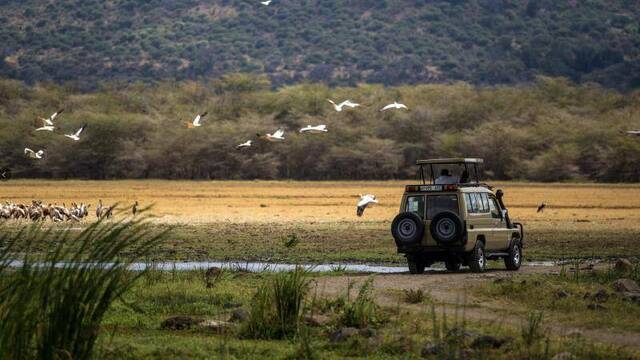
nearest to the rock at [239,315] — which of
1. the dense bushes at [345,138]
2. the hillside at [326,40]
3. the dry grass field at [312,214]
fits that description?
the dry grass field at [312,214]

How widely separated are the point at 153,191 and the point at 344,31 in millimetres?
93104

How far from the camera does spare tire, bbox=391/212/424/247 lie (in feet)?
69.1

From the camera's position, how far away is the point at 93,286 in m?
9.73

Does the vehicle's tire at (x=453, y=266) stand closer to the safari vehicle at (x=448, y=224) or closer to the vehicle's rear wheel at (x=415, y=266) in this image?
the safari vehicle at (x=448, y=224)

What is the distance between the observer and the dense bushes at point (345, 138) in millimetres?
78875

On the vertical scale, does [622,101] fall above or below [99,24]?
below

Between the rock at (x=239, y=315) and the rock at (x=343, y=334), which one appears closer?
the rock at (x=343, y=334)

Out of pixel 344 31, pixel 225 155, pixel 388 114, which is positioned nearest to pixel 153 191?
pixel 225 155

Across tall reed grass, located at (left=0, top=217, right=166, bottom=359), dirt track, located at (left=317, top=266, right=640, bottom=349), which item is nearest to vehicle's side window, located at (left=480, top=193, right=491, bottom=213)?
dirt track, located at (left=317, top=266, right=640, bottom=349)

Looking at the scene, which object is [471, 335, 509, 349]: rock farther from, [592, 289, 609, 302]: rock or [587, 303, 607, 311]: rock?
[592, 289, 609, 302]: rock

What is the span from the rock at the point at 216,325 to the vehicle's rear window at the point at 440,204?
7226 mm

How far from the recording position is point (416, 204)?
847 inches

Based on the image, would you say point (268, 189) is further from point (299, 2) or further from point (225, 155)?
point (299, 2)

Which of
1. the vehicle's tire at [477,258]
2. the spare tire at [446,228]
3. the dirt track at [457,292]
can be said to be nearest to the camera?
the dirt track at [457,292]
